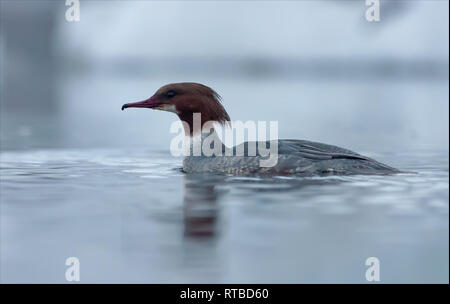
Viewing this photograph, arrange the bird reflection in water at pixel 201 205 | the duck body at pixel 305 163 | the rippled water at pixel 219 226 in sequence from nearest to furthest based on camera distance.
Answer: the rippled water at pixel 219 226 < the bird reflection in water at pixel 201 205 < the duck body at pixel 305 163

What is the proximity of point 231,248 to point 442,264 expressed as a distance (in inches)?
59.9

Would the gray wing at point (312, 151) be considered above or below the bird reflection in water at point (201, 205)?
above

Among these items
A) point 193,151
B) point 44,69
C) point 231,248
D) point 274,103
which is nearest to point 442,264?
point 231,248

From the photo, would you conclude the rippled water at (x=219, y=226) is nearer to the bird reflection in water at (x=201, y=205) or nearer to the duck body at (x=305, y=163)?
the bird reflection in water at (x=201, y=205)

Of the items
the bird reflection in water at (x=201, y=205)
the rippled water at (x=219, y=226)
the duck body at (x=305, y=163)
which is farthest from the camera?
the duck body at (x=305, y=163)

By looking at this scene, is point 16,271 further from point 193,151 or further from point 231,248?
point 193,151

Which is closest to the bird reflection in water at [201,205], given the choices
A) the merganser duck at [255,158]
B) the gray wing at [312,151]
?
the merganser duck at [255,158]

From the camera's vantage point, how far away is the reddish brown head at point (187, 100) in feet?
31.7

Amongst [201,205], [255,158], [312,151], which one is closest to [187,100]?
[255,158]

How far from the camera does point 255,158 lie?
29.6 feet

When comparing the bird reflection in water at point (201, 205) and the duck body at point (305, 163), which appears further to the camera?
the duck body at point (305, 163)

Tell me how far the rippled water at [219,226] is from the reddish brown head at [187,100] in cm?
80

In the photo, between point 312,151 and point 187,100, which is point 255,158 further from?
point 187,100

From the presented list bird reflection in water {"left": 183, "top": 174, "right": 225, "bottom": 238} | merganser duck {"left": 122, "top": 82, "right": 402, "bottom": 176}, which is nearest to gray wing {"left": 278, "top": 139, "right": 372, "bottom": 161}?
merganser duck {"left": 122, "top": 82, "right": 402, "bottom": 176}
